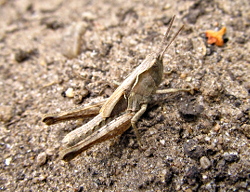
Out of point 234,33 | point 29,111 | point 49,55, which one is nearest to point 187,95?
point 234,33

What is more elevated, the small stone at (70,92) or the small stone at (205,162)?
the small stone at (70,92)

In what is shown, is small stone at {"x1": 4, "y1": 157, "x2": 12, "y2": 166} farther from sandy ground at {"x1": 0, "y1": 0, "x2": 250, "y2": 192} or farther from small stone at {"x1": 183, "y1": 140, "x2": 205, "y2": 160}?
small stone at {"x1": 183, "y1": 140, "x2": 205, "y2": 160}

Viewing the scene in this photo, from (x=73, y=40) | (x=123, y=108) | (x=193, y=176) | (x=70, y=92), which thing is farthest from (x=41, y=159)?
(x=73, y=40)

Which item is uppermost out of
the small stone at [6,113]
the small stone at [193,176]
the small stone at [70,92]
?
the small stone at [70,92]

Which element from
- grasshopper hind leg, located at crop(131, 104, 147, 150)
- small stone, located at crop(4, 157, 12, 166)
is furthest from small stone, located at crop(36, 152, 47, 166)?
grasshopper hind leg, located at crop(131, 104, 147, 150)

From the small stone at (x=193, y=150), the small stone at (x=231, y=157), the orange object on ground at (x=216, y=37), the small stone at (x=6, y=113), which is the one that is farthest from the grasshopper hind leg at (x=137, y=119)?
the small stone at (x=6, y=113)

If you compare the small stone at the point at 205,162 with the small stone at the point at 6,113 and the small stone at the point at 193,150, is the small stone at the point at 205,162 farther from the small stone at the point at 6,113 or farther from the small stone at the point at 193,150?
the small stone at the point at 6,113

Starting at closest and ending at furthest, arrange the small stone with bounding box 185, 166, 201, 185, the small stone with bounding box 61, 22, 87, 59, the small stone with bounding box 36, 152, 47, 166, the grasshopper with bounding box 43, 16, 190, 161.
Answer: the small stone with bounding box 185, 166, 201, 185
the grasshopper with bounding box 43, 16, 190, 161
the small stone with bounding box 36, 152, 47, 166
the small stone with bounding box 61, 22, 87, 59
